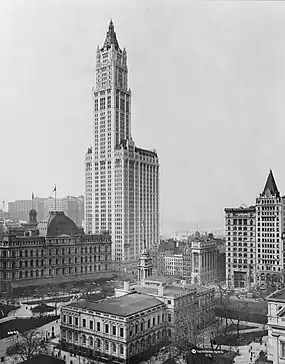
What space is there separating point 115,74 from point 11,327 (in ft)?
152

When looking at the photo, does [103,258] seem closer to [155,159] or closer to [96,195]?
Answer: [96,195]

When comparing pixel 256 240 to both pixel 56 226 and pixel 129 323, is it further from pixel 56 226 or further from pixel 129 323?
pixel 129 323

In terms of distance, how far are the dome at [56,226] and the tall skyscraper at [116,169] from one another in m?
9.80

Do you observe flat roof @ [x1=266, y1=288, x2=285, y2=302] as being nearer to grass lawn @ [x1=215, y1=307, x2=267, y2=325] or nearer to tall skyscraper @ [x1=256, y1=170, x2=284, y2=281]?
grass lawn @ [x1=215, y1=307, x2=267, y2=325]

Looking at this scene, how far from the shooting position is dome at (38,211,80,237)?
5708cm

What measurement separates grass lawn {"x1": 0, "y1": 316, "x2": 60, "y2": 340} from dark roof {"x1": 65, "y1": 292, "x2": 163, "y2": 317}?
5691mm

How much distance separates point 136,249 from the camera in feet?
229

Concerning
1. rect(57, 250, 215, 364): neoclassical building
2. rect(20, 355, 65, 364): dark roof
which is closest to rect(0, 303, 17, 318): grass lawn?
rect(57, 250, 215, 364): neoclassical building

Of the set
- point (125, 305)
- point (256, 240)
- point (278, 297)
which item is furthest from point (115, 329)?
point (256, 240)

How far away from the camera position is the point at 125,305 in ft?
98.8

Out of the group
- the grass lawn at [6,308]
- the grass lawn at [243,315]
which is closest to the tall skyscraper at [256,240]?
the grass lawn at [243,315]

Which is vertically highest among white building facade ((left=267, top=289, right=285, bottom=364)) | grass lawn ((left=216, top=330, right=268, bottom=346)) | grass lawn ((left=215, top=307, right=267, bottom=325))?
white building facade ((left=267, top=289, right=285, bottom=364))

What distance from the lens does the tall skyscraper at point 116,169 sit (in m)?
68.0

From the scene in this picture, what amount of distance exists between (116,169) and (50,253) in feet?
60.6
